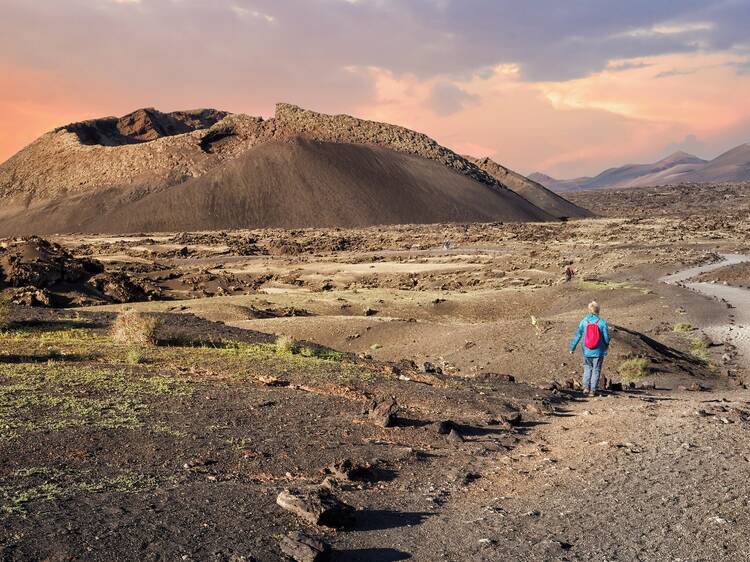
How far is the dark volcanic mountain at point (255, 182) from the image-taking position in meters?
103

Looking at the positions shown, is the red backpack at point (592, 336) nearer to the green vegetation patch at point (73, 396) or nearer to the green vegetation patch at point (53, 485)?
the green vegetation patch at point (73, 396)

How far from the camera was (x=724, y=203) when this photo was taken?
128750mm

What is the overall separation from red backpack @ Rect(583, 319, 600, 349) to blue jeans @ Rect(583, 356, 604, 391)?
26 centimetres

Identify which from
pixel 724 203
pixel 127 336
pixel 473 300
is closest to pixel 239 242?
pixel 473 300

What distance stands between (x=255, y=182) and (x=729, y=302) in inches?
3455

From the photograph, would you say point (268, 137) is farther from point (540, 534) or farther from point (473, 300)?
point (540, 534)

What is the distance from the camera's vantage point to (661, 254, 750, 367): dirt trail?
808 inches

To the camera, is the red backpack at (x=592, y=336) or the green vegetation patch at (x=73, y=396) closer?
the green vegetation patch at (x=73, y=396)

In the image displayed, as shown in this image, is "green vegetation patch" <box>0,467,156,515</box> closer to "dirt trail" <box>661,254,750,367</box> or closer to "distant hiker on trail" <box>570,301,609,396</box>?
"distant hiker on trail" <box>570,301,609,396</box>

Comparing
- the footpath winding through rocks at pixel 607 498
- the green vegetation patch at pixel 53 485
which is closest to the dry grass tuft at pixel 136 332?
the green vegetation patch at pixel 53 485

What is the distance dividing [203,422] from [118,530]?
3222mm

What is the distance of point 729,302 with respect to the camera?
2777cm

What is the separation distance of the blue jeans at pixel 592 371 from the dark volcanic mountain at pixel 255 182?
87.3 meters

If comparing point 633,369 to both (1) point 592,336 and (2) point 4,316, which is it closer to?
(1) point 592,336
